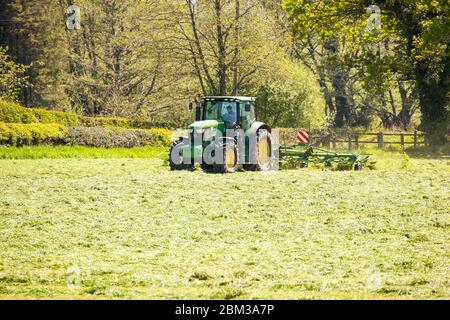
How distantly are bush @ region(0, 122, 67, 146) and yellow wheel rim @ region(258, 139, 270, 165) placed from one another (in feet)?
28.1

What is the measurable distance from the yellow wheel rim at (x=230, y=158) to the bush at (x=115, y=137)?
30.6 feet

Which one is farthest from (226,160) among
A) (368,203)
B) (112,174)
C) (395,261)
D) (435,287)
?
(435,287)

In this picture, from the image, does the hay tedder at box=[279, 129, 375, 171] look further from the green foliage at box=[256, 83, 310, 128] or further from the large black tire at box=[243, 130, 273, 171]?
the green foliage at box=[256, 83, 310, 128]

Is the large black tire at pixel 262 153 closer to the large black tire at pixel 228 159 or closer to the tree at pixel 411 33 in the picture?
the large black tire at pixel 228 159

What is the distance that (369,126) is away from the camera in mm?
51531

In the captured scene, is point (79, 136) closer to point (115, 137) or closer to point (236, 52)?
point (115, 137)

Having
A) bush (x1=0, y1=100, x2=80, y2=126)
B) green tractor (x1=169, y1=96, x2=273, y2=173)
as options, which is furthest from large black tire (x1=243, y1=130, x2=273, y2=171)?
bush (x1=0, y1=100, x2=80, y2=126)

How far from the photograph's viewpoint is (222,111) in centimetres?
2153

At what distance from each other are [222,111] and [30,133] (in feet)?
26.2

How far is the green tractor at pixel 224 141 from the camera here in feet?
67.3

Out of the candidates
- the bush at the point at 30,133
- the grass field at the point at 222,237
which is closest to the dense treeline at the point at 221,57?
the bush at the point at 30,133

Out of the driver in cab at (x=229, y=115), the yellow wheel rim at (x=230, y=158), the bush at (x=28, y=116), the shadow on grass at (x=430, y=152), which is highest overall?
the bush at (x=28, y=116)

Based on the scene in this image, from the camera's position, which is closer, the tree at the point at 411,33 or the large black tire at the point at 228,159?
the large black tire at the point at 228,159
